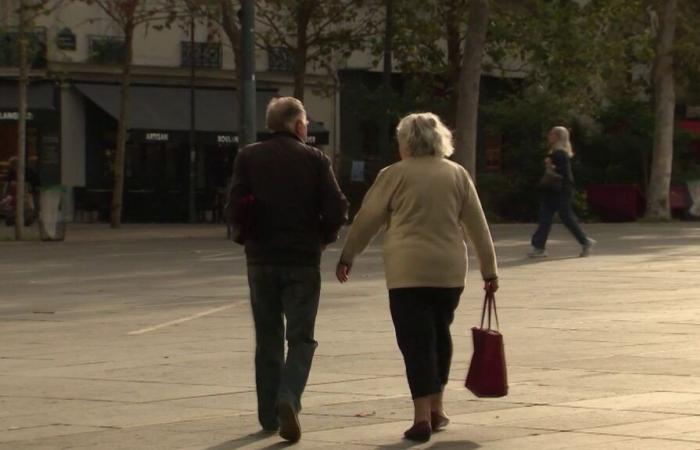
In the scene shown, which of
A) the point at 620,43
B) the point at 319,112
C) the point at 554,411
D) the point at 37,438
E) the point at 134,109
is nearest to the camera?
the point at 37,438

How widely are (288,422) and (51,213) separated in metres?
22.3

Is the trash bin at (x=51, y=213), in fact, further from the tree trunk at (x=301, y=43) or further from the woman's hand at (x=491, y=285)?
the woman's hand at (x=491, y=285)

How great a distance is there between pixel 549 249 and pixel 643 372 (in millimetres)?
14147

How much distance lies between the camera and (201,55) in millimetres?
43594

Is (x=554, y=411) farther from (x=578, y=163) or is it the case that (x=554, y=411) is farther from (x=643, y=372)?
(x=578, y=163)

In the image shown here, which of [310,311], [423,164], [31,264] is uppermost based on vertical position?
[423,164]

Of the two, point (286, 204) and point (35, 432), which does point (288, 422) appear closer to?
point (286, 204)

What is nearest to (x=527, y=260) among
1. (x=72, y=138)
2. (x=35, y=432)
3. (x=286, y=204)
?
(x=286, y=204)

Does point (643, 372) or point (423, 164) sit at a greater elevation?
point (423, 164)

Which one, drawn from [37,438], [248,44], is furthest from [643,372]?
[248,44]

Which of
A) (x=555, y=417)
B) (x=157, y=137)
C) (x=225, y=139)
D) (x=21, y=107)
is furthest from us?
(x=225, y=139)

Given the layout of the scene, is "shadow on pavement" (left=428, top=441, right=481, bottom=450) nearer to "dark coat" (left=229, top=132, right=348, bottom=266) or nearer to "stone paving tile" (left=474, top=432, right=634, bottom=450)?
"stone paving tile" (left=474, top=432, right=634, bottom=450)

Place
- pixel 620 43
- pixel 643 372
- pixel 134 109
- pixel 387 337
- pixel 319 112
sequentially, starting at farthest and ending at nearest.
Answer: pixel 319 112 < pixel 134 109 < pixel 620 43 < pixel 387 337 < pixel 643 372

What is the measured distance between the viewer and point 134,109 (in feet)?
135
